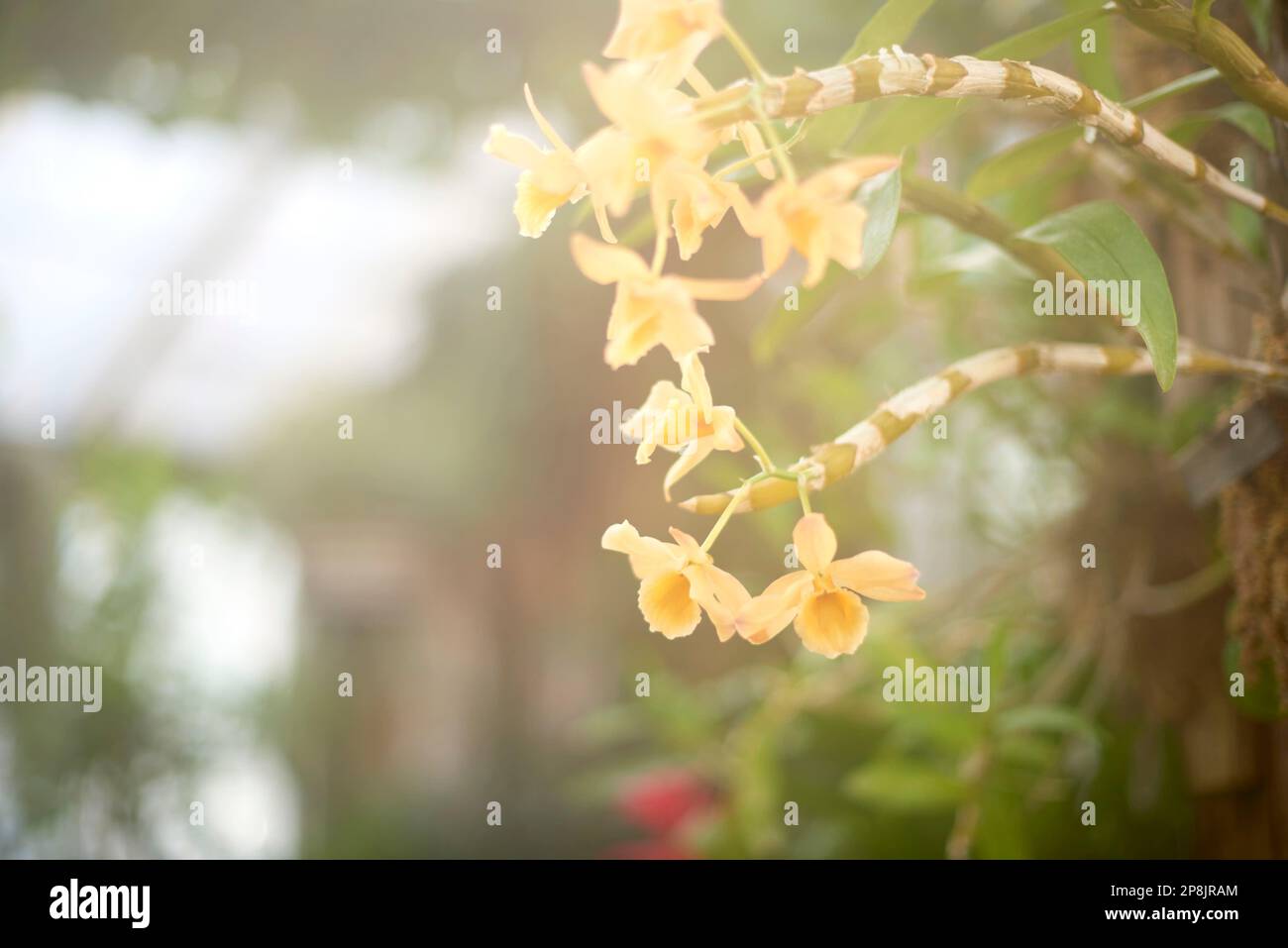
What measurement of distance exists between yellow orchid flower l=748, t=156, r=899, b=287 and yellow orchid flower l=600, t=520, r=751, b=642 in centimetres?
11

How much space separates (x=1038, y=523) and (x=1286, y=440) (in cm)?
43

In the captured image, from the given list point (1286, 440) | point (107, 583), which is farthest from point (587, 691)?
point (1286, 440)

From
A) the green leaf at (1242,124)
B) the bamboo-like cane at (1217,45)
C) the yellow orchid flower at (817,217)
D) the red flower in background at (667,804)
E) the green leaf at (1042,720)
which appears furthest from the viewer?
the red flower in background at (667,804)

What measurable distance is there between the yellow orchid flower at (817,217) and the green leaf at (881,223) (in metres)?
0.10

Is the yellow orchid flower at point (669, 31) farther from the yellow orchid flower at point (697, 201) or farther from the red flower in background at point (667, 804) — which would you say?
the red flower in background at point (667, 804)

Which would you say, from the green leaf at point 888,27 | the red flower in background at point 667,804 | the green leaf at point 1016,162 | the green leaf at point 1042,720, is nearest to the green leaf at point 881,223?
the green leaf at point 888,27

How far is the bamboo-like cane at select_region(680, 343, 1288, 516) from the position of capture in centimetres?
33

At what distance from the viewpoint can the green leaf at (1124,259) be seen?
0.37 meters

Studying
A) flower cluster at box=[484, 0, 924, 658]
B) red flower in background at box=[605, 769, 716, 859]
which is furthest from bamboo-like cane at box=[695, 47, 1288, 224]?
red flower in background at box=[605, 769, 716, 859]

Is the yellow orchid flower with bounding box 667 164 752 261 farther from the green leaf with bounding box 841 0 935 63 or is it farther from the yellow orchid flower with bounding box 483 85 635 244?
the green leaf with bounding box 841 0 935 63

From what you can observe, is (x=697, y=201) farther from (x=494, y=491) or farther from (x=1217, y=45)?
(x=494, y=491)

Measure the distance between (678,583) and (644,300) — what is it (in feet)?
0.35

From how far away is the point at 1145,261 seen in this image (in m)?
0.38

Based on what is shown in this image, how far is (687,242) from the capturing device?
0.34m
